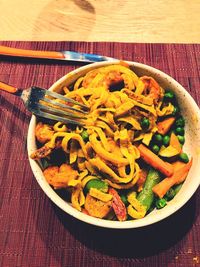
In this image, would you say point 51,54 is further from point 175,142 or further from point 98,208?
point 98,208

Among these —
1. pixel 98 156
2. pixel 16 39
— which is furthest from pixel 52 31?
pixel 98 156

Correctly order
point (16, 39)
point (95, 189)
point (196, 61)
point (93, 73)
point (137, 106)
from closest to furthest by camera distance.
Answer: point (95, 189), point (137, 106), point (93, 73), point (196, 61), point (16, 39)

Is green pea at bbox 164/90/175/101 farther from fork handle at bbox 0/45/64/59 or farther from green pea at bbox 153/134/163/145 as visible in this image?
fork handle at bbox 0/45/64/59

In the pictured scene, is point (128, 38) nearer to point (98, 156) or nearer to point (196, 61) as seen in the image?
point (196, 61)

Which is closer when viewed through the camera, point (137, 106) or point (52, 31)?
point (137, 106)

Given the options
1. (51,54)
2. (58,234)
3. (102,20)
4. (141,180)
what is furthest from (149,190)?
(102,20)

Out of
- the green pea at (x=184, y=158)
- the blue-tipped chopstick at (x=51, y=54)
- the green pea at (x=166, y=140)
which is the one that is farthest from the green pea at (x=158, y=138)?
the blue-tipped chopstick at (x=51, y=54)

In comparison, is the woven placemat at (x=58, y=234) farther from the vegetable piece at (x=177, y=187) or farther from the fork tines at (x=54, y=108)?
the fork tines at (x=54, y=108)
